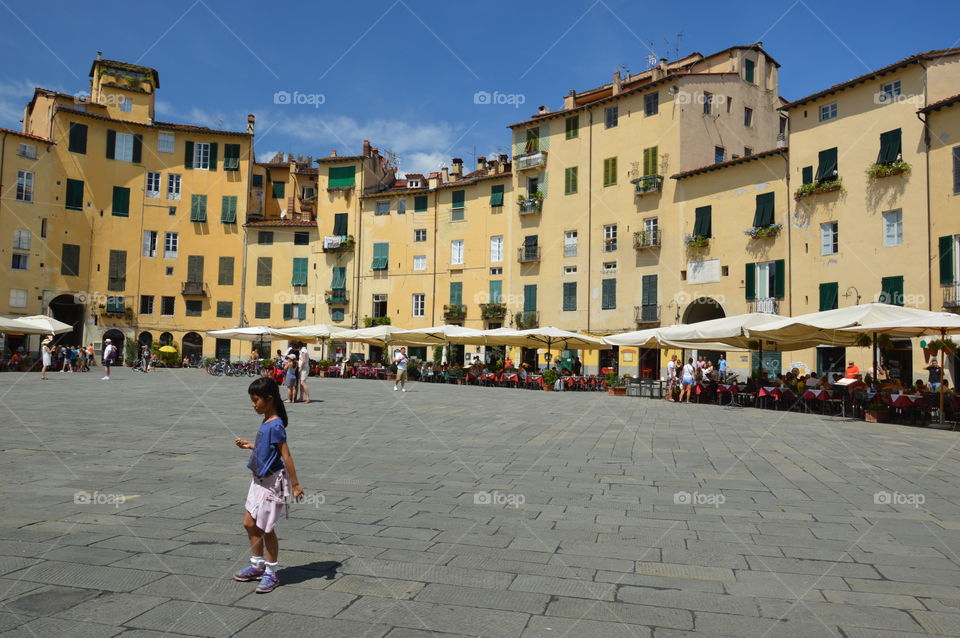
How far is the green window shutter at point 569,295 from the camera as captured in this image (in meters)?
39.4

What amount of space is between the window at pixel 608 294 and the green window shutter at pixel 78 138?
32.5m

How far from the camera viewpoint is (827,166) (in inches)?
1124

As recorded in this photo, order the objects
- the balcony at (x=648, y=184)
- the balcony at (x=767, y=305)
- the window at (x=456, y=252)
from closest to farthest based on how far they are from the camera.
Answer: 1. the balcony at (x=767, y=305)
2. the balcony at (x=648, y=184)
3. the window at (x=456, y=252)

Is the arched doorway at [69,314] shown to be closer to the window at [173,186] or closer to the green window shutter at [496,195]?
the window at [173,186]

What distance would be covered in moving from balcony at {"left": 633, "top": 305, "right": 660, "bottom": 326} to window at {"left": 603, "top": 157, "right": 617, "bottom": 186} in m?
6.81

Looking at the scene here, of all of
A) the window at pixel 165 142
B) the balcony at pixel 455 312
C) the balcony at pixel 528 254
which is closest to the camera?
the balcony at pixel 528 254

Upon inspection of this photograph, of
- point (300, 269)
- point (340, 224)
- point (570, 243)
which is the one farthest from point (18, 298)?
point (570, 243)

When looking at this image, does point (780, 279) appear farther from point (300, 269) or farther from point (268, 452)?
point (300, 269)

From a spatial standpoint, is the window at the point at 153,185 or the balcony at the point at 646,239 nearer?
the balcony at the point at 646,239

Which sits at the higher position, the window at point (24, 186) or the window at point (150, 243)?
the window at point (24, 186)

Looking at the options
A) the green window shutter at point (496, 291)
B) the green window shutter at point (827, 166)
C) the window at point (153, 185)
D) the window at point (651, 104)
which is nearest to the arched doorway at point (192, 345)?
the window at point (153, 185)

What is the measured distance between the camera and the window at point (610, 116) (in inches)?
1512

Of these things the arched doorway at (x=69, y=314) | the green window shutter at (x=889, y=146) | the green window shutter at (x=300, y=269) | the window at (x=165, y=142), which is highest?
the window at (x=165, y=142)

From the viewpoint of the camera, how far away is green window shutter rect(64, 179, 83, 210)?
44831 millimetres
